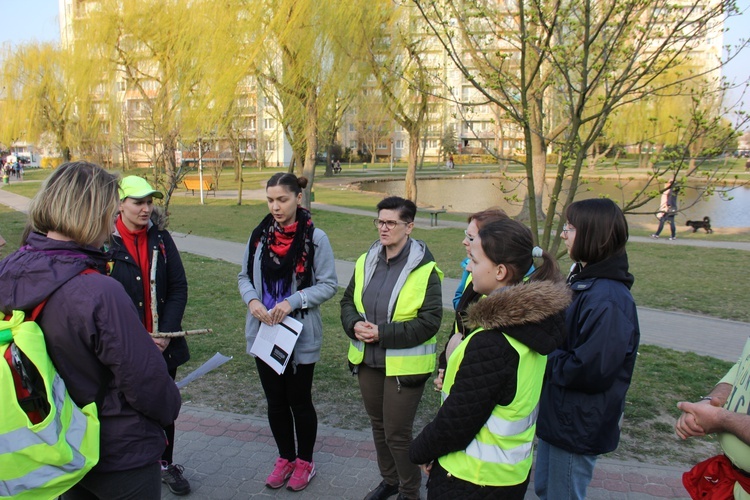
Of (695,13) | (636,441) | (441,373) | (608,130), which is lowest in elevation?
(636,441)

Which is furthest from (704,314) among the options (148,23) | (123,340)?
(148,23)

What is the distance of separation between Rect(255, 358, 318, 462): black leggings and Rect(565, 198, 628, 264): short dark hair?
6.33 ft

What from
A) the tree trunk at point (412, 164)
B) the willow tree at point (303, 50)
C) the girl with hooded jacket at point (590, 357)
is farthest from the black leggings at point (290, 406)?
the tree trunk at point (412, 164)

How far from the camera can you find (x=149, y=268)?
137 inches

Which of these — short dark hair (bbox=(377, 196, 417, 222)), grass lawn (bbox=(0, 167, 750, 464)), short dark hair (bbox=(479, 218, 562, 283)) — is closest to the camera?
short dark hair (bbox=(479, 218, 562, 283))

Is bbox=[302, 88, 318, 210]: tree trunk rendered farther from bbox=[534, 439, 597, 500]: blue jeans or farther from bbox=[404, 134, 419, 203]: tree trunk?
bbox=[534, 439, 597, 500]: blue jeans

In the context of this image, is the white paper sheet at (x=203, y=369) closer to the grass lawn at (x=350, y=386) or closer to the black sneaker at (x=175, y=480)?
the black sneaker at (x=175, y=480)

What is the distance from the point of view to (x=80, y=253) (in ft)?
6.74

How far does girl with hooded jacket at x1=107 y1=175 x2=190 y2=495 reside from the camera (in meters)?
3.34

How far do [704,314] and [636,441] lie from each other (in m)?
4.78

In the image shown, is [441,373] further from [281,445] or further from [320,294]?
[281,445]

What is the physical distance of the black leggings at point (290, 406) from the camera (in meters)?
3.69

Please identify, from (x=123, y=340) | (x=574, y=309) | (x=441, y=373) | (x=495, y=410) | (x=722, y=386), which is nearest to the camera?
(x=123, y=340)

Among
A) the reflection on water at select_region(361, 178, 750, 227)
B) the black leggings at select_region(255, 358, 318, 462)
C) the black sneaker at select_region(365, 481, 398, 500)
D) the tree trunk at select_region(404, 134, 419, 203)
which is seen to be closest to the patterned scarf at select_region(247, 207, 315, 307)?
the black leggings at select_region(255, 358, 318, 462)
